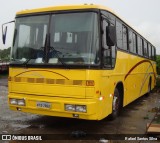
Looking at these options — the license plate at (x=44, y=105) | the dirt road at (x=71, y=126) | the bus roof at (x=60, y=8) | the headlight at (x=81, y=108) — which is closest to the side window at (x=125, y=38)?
the bus roof at (x=60, y=8)

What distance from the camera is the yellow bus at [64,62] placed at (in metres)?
7.25

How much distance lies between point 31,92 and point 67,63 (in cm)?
124

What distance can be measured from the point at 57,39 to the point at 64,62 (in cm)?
64

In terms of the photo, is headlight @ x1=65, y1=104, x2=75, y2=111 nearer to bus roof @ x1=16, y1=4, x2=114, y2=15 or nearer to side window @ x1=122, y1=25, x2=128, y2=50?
bus roof @ x1=16, y1=4, x2=114, y2=15

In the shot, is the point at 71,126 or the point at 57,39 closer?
the point at 57,39

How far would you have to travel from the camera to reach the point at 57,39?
7625 millimetres

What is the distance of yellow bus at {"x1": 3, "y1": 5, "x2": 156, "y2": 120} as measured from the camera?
23.8 ft

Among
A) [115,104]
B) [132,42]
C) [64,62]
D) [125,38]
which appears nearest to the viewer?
[64,62]

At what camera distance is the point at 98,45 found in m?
7.37

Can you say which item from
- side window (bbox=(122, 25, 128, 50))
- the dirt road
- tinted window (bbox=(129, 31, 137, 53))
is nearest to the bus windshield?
the dirt road

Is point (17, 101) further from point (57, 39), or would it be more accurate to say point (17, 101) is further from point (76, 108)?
point (57, 39)

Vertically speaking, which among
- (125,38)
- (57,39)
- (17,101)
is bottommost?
(17,101)

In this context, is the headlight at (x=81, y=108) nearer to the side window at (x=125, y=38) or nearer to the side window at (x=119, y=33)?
the side window at (x=119, y=33)

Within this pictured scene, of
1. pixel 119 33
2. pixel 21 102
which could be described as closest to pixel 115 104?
pixel 119 33
